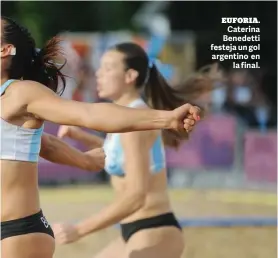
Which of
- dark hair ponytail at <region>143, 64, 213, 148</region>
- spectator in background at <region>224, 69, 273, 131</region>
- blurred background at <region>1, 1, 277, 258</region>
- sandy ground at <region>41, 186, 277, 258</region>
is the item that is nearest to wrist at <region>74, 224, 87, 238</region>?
blurred background at <region>1, 1, 277, 258</region>

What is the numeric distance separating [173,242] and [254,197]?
7.02 meters

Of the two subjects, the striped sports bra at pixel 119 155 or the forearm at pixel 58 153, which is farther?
the striped sports bra at pixel 119 155

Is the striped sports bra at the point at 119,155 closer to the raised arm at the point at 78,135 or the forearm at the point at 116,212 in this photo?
the raised arm at the point at 78,135

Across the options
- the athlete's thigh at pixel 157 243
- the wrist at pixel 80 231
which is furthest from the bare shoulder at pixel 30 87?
the athlete's thigh at pixel 157 243

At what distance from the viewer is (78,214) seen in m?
9.35

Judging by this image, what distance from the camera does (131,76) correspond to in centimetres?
465

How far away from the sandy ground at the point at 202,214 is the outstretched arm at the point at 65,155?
3002 mm

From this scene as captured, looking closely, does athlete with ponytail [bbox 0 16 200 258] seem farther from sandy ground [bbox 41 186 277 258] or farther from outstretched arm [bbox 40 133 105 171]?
sandy ground [bbox 41 186 277 258]

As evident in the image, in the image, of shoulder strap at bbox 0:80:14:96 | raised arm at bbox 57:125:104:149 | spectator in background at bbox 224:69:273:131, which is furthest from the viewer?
spectator in background at bbox 224:69:273:131

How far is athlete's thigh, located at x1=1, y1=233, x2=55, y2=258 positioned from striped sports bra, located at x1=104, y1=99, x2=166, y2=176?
1.12 metres

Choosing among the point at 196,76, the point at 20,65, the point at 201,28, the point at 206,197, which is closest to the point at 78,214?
the point at 206,197

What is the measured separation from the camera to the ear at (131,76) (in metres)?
4.64

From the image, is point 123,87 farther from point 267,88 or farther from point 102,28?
point 102,28

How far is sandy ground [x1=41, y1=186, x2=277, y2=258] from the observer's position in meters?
7.09
